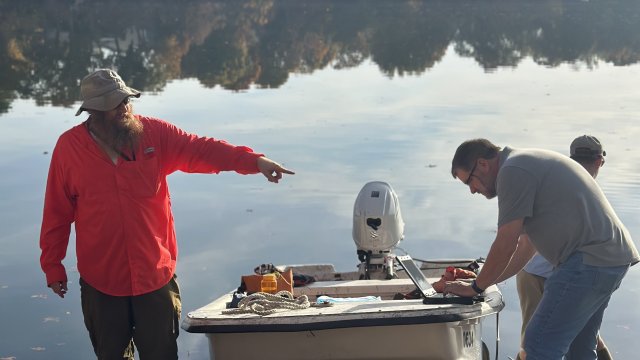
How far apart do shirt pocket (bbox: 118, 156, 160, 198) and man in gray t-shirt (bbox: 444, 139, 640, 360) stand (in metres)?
1.46

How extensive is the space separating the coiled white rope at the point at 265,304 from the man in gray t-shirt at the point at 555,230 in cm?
124

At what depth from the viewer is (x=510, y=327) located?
7.00 meters

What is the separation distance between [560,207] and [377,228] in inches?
108

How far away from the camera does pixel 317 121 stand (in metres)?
16.1

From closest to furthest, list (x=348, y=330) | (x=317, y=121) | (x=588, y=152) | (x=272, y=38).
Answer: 1. (x=348, y=330)
2. (x=588, y=152)
3. (x=317, y=121)
4. (x=272, y=38)

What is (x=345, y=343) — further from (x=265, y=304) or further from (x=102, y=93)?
(x=102, y=93)

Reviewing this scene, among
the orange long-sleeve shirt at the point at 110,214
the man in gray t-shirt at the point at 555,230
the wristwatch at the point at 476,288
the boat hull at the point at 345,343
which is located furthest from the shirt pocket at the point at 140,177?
the wristwatch at the point at 476,288

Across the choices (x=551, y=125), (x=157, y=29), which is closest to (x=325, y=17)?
(x=157, y=29)

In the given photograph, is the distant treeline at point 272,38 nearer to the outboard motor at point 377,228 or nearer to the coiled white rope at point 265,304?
the outboard motor at point 377,228

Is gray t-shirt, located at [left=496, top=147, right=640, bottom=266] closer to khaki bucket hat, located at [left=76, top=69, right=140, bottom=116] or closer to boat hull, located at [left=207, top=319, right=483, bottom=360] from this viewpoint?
boat hull, located at [left=207, top=319, right=483, bottom=360]

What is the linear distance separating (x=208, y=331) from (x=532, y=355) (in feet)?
5.50

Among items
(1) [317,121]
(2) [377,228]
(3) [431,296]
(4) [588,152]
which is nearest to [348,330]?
(3) [431,296]

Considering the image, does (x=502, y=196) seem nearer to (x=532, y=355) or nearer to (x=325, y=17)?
(x=532, y=355)

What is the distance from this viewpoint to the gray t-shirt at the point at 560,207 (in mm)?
4410
